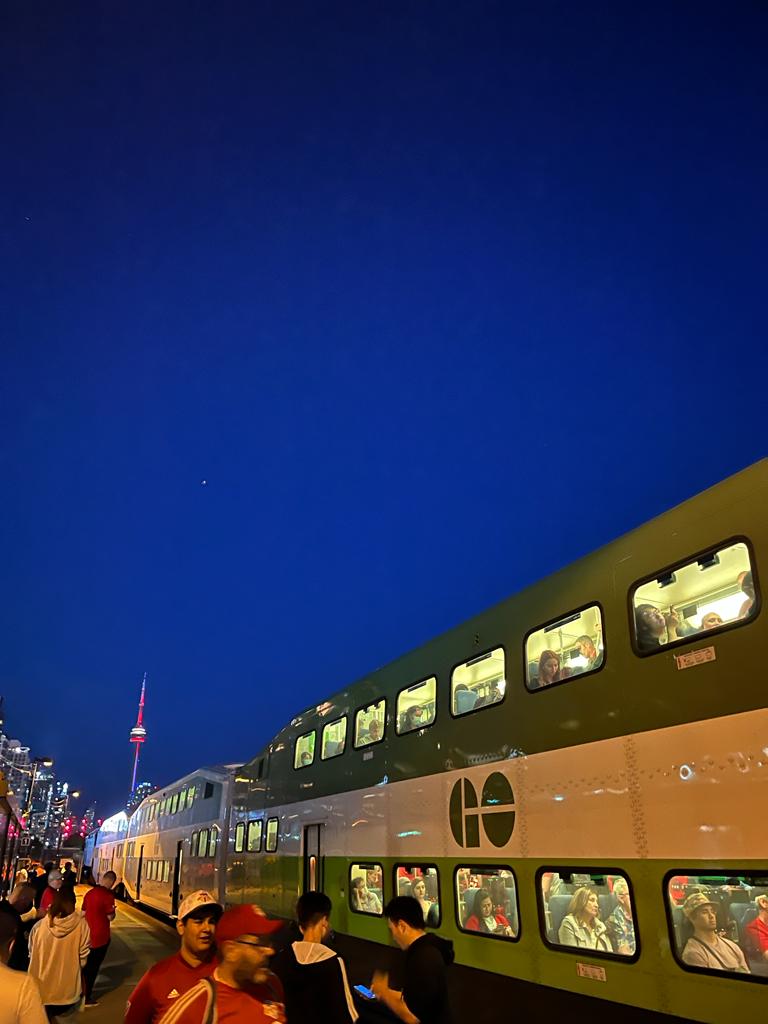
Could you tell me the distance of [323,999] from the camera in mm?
3928

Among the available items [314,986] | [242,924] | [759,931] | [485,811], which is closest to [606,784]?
[759,931]

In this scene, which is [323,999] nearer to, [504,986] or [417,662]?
[504,986]

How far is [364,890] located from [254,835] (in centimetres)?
612

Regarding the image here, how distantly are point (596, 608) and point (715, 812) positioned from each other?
209 cm

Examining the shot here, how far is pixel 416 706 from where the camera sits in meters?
9.80

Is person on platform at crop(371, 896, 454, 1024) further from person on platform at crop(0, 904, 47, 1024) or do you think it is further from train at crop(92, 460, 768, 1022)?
train at crop(92, 460, 768, 1022)

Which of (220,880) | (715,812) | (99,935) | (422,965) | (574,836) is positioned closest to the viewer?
(422,965)

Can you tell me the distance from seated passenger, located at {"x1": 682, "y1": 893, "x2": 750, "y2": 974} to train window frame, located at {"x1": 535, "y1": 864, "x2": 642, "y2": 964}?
47 centimetres

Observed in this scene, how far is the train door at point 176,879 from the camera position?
21.8m

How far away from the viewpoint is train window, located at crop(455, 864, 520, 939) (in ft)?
23.2

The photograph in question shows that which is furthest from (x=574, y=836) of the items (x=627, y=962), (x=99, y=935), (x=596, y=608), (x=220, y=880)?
(x=220, y=880)

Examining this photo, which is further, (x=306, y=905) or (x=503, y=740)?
(x=503, y=740)

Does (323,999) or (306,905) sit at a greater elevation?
(306,905)

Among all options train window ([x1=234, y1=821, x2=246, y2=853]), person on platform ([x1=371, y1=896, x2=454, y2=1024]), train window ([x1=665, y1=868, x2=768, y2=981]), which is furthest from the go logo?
train window ([x1=234, y1=821, x2=246, y2=853])
